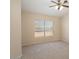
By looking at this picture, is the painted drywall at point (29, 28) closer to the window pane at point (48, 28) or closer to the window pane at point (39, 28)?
the window pane at point (39, 28)

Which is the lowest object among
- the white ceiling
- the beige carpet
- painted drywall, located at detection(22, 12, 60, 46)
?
the beige carpet

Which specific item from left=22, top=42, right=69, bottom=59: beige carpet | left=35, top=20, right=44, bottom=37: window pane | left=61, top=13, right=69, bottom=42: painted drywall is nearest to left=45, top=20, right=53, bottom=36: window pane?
left=35, top=20, right=44, bottom=37: window pane

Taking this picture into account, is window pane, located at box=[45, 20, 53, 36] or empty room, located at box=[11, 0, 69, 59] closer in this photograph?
empty room, located at box=[11, 0, 69, 59]

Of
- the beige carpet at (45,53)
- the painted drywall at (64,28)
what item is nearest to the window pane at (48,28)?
the painted drywall at (64,28)

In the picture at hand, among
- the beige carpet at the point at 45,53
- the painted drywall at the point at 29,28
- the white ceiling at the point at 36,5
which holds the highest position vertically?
the white ceiling at the point at 36,5

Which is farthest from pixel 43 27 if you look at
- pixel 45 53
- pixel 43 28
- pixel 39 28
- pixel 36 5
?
pixel 45 53

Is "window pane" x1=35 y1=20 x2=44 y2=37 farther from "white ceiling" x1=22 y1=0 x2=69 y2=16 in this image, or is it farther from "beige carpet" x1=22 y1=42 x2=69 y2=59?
"beige carpet" x1=22 y1=42 x2=69 y2=59

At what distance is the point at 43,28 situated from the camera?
262 inches

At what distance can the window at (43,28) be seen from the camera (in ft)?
20.7

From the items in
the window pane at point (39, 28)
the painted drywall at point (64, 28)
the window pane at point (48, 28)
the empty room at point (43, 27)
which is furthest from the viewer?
the window pane at point (48, 28)

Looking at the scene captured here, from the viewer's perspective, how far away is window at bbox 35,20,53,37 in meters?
6.30

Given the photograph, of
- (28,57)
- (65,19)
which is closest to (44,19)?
(65,19)
